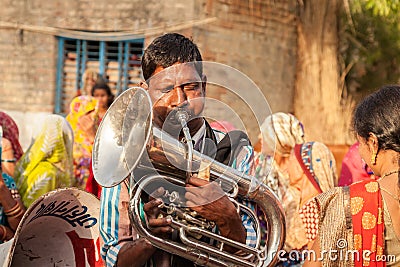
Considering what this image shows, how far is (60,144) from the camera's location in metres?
5.81

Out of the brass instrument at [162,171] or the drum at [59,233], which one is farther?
the drum at [59,233]

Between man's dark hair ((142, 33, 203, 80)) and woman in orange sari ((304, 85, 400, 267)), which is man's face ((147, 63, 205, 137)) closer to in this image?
man's dark hair ((142, 33, 203, 80))

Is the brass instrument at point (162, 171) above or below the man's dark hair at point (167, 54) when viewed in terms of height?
below

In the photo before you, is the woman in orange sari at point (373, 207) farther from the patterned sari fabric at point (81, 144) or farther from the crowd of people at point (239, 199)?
the patterned sari fabric at point (81, 144)

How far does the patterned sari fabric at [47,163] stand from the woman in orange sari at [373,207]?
9.10 feet

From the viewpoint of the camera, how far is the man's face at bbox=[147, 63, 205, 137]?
2.61 meters

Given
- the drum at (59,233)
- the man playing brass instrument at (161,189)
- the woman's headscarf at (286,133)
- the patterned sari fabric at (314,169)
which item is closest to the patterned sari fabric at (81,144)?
the woman's headscarf at (286,133)

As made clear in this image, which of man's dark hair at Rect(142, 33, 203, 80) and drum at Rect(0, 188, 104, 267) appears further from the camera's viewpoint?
drum at Rect(0, 188, 104, 267)

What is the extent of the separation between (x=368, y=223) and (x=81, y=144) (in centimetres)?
426

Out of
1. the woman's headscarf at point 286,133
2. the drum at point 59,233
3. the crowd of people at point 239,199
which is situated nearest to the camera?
the crowd of people at point 239,199

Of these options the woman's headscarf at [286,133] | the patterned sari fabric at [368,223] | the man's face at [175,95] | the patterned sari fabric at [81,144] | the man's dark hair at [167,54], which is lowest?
the patterned sari fabric at [81,144]

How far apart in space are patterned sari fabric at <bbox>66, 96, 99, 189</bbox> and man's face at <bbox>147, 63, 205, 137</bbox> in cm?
382

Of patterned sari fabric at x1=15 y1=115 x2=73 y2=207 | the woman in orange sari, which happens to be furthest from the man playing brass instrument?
patterned sari fabric at x1=15 y1=115 x2=73 y2=207

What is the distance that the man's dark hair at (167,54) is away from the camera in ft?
9.25
